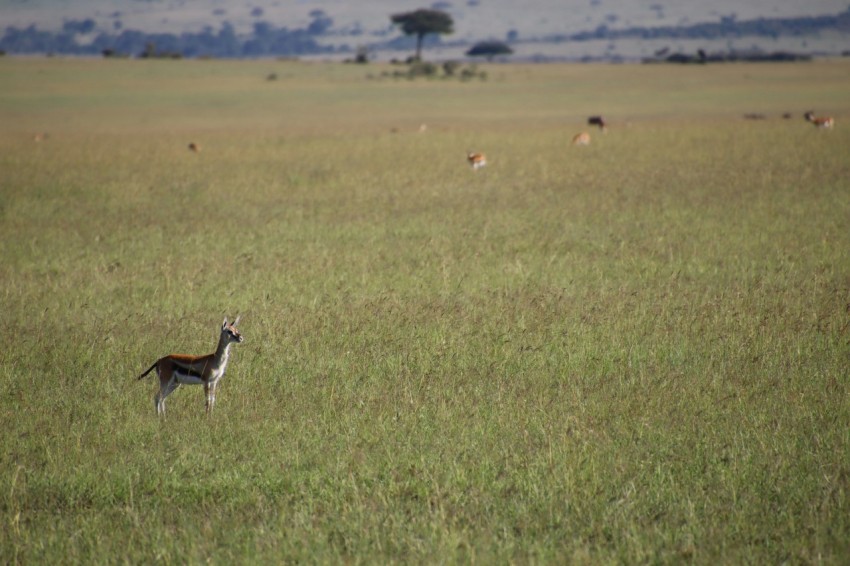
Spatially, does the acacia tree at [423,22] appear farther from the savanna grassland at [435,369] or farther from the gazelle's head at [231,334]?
the gazelle's head at [231,334]

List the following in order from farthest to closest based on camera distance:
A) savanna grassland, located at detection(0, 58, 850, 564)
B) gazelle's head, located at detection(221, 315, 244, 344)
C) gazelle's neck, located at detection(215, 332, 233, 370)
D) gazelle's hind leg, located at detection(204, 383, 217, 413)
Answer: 1. gazelle's hind leg, located at detection(204, 383, 217, 413)
2. gazelle's neck, located at detection(215, 332, 233, 370)
3. gazelle's head, located at detection(221, 315, 244, 344)
4. savanna grassland, located at detection(0, 58, 850, 564)

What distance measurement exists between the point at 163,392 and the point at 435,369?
2.23 meters

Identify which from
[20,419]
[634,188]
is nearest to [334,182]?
[634,188]

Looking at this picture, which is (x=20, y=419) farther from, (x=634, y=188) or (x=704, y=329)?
(x=634, y=188)

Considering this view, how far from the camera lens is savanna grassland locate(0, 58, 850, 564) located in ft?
18.5

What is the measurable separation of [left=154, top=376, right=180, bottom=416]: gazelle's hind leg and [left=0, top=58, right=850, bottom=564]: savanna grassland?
111 mm

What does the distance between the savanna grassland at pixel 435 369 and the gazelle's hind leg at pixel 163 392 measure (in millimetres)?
111

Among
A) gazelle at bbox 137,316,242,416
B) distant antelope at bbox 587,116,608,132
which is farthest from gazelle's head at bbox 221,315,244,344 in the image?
distant antelope at bbox 587,116,608,132

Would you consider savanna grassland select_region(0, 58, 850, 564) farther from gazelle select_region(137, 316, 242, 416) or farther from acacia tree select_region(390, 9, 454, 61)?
acacia tree select_region(390, 9, 454, 61)

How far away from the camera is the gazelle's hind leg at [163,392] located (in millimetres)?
7094

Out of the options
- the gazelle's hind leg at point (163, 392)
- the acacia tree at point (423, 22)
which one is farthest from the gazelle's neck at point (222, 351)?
the acacia tree at point (423, 22)

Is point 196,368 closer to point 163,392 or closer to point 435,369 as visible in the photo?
point 163,392

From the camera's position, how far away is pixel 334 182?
2238 centimetres

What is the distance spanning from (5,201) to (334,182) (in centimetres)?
666
